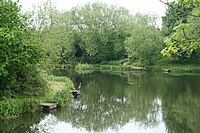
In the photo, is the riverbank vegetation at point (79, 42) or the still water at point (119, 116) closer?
the still water at point (119, 116)

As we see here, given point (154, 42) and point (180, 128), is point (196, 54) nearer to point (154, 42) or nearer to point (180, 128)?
point (154, 42)

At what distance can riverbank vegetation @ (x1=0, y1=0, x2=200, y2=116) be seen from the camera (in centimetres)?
1817

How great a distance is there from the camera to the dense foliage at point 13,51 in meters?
16.6

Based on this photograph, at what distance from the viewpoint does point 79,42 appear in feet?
256

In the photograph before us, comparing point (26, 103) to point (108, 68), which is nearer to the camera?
point (26, 103)

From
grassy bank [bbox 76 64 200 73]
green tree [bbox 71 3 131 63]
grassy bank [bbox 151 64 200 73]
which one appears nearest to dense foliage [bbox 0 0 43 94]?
grassy bank [bbox 76 64 200 73]

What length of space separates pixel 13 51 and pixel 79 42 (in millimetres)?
60796

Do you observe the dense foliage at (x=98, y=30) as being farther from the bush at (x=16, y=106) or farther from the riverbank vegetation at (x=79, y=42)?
the bush at (x=16, y=106)

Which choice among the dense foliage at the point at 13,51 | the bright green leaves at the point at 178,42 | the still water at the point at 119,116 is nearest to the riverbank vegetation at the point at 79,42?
the dense foliage at the point at 13,51

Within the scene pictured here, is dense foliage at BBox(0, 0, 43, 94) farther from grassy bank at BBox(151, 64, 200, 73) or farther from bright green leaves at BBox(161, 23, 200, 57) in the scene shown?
grassy bank at BBox(151, 64, 200, 73)

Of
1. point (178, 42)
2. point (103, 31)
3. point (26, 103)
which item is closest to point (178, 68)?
point (103, 31)

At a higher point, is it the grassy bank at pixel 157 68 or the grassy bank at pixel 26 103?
the grassy bank at pixel 26 103

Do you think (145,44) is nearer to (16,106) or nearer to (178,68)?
(178,68)

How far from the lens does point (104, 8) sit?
74.2m
